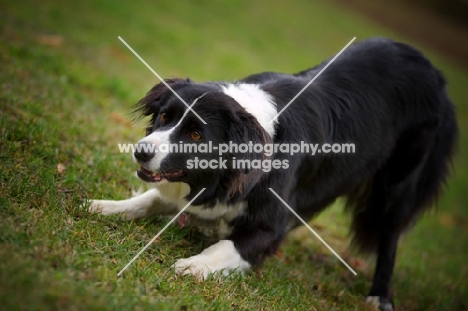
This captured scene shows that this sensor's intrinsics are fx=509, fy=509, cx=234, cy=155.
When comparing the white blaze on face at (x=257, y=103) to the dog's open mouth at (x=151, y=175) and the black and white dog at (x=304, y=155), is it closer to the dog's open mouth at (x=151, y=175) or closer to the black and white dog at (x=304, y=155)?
the black and white dog at (x=304, y=155)

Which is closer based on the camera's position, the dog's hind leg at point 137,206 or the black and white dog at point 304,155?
the black and white dog at point 304,155

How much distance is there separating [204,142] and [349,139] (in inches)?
59.2

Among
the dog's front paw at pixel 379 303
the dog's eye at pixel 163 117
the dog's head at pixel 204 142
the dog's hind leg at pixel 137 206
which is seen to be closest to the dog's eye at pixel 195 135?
the dog's head at pixel 204 142

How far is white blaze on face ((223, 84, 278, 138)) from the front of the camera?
3941 mm

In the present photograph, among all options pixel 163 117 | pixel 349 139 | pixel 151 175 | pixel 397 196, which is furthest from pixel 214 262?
pixel 397 196

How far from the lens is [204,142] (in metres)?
3.76

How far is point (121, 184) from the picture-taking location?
4879mm

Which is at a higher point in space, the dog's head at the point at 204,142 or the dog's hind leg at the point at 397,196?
the dog's head at the point at 204,142

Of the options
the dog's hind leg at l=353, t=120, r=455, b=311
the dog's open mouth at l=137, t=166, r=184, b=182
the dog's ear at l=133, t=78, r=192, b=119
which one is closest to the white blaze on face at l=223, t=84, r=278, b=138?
the dog's ear at l=133, t=78, r=192, b=119

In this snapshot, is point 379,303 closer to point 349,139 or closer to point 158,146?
point 349,139

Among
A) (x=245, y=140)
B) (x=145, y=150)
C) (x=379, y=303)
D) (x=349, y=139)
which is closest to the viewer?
(x=145, y=150)

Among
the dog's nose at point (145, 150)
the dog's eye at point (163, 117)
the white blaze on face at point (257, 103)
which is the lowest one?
the dog's nose at point (145, 150)

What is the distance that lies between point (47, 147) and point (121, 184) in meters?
0.75

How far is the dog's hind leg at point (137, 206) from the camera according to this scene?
4055mm
